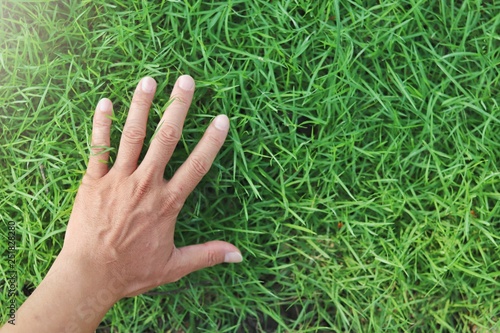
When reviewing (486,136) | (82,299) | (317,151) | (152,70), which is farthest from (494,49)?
(82,299)

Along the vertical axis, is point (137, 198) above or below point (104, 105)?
below

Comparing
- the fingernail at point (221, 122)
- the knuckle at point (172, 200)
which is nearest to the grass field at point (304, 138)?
the fingernail at point (221, 122)

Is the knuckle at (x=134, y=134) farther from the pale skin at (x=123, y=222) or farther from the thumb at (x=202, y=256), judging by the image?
the thumb at (x=202, y=256)

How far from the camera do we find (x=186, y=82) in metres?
2.08

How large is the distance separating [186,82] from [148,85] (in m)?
0.15

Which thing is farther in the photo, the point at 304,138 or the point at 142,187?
the point at 304,138

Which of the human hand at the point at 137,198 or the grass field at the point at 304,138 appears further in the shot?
the grass field at the point at 304,138

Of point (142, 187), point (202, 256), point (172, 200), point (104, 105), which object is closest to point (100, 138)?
point (104, 105)

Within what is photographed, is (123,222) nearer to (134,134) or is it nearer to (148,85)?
(134,134)

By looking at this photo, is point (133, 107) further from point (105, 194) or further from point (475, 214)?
point (475, 214)

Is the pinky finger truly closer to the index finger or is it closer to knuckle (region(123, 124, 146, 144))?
knuckle (region(123, 124, 146, 144))

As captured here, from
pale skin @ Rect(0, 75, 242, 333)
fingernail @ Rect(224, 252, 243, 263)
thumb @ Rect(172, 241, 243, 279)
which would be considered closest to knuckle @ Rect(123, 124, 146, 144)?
pale skin @ Rect(0, 75, 242, 333)

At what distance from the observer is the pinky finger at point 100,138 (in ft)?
6.89

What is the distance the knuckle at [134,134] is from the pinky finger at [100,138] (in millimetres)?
103
